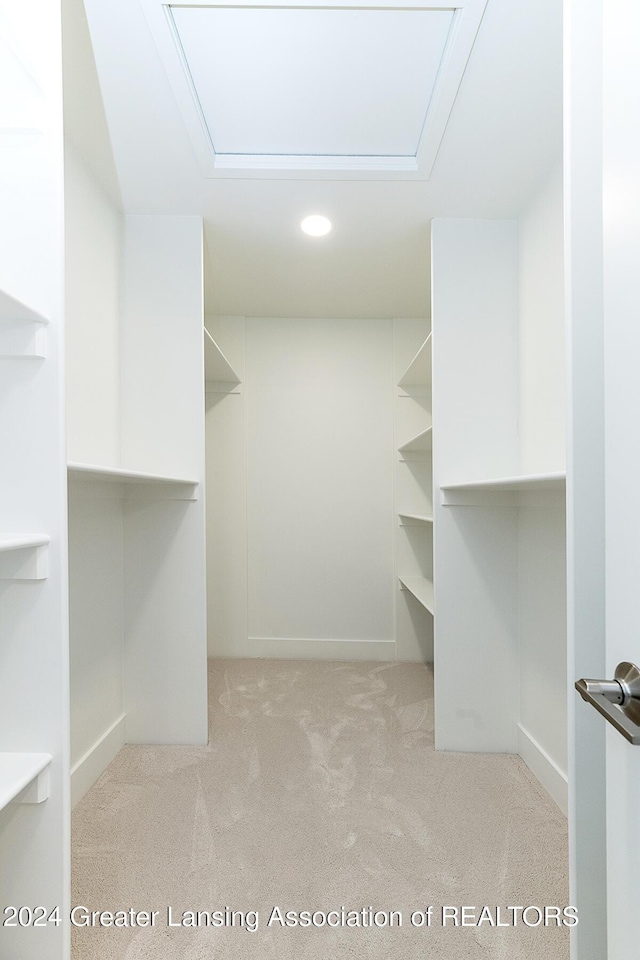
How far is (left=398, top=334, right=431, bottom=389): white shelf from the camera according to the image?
108 inches

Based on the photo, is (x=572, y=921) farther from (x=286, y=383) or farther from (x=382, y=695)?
(x=286, y=383)

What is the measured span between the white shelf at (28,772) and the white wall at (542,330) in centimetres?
174

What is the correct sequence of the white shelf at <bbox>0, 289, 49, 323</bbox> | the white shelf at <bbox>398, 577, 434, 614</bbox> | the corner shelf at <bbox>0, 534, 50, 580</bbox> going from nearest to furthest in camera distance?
1. the white shelf at <bbox>0, 289, 49, 323</bbox>
2. the corner shelf at <bbox>0, 534, 50, 580</bbox>
3. the white shelf at <bbox>398, 577, 434, 614</bbox>

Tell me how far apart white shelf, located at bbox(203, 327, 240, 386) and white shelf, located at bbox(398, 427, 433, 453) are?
1.12 m

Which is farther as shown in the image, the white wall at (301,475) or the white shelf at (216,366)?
the white wall at (301,475)

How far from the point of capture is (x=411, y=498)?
364 cm

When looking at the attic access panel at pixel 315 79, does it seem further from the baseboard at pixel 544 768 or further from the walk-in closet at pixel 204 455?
the baseboard at pixel 544 768

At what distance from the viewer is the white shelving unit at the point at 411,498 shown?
357 cm

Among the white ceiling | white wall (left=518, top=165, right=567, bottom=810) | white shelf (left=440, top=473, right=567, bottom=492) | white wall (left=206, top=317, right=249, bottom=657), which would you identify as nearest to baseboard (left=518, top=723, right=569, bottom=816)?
white wall (left=518, top=165, right=567, bottom=810)

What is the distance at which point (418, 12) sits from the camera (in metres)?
1.39

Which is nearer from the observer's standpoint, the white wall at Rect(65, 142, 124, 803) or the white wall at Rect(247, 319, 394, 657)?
the white wall at Rect(65, 142, 124, 803)

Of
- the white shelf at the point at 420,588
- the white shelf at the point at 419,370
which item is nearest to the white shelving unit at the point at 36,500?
the white shelf at the point at 419,370

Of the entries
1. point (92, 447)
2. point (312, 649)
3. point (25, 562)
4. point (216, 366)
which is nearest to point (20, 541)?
point (25, 562)

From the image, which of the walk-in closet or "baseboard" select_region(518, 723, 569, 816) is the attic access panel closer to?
the walk-in closet
